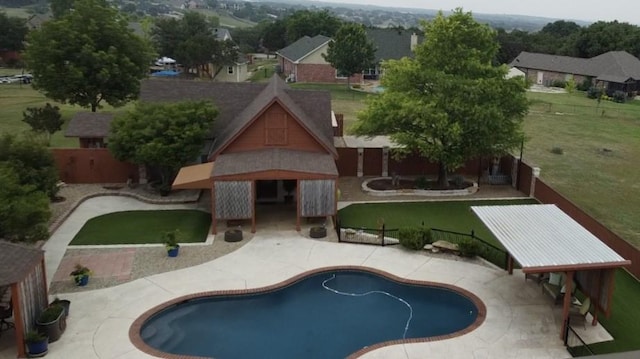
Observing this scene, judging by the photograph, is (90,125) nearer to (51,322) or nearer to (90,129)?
(90,129)

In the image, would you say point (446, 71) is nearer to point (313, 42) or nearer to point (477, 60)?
point (477, 60)

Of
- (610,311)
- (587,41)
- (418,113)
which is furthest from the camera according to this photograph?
(587,41)

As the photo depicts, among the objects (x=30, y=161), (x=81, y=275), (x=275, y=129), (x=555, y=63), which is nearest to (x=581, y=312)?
(x=275, y=129)

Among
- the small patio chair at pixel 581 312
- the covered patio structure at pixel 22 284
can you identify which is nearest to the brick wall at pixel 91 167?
the covered patio structure at pixel 22 284

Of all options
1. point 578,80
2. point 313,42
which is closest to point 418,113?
point 313,42

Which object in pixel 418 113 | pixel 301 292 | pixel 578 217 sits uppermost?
pixel 418 113

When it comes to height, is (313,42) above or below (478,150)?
above

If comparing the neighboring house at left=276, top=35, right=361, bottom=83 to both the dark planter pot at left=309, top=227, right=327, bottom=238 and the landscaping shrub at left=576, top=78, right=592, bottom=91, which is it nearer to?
the landscaping shrub at left=576, top=78, right=592, bottom=91
